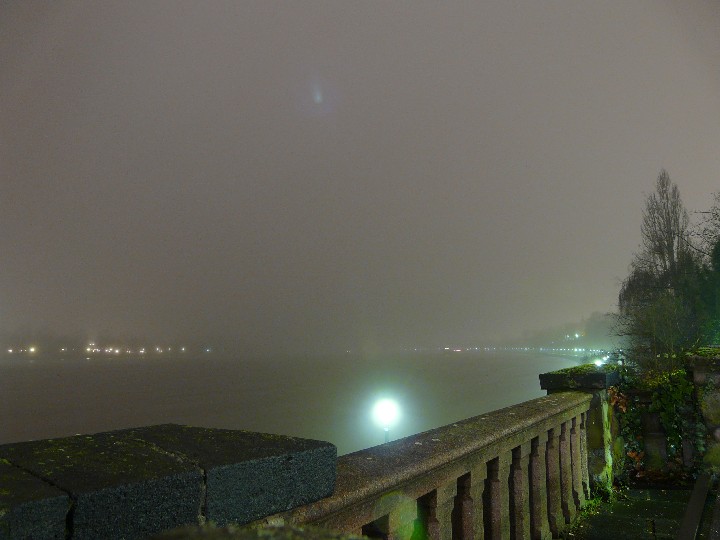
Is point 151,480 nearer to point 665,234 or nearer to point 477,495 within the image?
point 477,495

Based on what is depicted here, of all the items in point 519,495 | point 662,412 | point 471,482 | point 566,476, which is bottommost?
point 566,476

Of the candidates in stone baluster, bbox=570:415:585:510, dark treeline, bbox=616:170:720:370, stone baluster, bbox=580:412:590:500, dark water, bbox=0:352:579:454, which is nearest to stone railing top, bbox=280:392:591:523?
stone baluster, bbox=570:415:585:510

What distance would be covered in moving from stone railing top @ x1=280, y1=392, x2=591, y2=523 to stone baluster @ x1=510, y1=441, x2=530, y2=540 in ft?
0.66

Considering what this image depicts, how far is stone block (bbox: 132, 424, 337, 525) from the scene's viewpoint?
1.66m

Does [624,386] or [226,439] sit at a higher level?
[226,439]

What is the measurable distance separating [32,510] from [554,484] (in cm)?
439

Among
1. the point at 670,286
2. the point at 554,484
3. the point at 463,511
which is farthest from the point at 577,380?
the point at 670,286

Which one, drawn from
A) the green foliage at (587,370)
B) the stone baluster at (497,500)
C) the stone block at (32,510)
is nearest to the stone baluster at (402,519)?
the stone baluster at (497,500)

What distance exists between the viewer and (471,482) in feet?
10.5

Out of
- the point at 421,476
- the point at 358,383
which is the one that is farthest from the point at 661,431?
the point at 358,383

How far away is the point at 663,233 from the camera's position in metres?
40.2

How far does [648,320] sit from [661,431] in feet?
76.5

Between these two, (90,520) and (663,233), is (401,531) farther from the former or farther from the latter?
(663,233)

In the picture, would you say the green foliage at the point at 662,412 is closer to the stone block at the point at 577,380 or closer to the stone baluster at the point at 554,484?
the stone block at the point at 577,380
